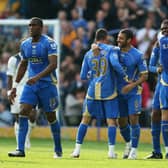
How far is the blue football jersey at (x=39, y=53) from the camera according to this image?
Result: 589 inches

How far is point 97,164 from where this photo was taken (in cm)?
1397

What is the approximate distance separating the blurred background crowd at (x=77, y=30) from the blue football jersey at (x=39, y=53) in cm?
713

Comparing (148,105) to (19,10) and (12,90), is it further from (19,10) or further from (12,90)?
(12,90)

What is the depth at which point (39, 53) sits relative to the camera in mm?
14953

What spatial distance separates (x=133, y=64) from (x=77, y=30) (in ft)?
30.8

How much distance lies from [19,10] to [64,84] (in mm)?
3801

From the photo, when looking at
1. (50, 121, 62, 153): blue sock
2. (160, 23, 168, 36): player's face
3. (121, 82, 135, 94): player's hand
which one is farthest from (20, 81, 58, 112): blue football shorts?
(160, 23, 168, 36): player's face

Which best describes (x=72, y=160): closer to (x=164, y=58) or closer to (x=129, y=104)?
(x=129, y=104)

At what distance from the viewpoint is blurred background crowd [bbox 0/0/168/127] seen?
76.4 ft

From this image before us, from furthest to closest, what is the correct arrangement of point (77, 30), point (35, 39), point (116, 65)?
point (77, 30), point (116, 65), point (35, 39)

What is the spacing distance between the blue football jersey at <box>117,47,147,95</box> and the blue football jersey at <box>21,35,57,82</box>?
132 centimetres

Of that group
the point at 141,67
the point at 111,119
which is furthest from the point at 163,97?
the point at 111,119

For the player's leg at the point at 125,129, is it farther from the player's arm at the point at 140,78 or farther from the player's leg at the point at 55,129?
the player's leg at the point at 55,129

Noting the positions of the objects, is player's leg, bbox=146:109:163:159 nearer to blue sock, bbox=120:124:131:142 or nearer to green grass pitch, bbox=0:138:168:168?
green grass pitch, bbox=0:138:168:168
